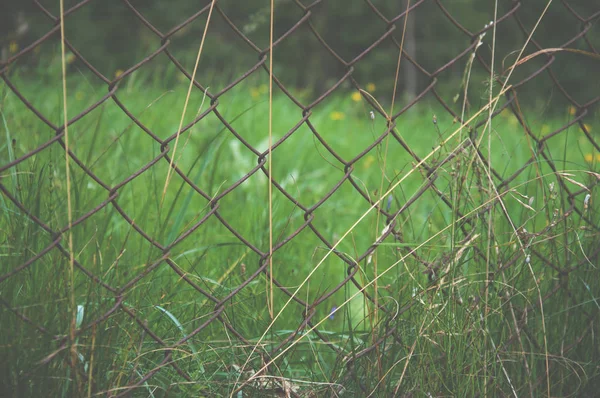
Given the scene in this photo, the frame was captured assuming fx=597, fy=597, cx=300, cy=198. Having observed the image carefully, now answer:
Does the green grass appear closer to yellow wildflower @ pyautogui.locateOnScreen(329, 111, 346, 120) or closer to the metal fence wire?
the metal fence wire

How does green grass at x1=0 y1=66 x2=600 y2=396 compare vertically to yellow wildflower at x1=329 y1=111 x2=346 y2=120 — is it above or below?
above

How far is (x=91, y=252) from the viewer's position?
1.34 metres

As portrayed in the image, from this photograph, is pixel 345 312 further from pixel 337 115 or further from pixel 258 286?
pixel 337 115

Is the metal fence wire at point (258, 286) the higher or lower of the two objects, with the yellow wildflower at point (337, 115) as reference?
higher

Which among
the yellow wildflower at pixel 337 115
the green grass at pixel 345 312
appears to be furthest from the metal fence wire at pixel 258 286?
the yellow wildflower at pixel 337 115

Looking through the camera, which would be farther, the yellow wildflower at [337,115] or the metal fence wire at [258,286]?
the yellow wildflower at [337,115]

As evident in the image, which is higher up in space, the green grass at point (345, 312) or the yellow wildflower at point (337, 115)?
the green grass at point (345, 312)

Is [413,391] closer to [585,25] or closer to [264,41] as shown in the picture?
[585,25]

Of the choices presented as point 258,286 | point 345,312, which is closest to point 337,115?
point 258,286

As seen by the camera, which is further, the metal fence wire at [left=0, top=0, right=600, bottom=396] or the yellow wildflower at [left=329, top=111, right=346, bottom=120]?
the yellow wildflower at [left=329, top=111, right=346, bottom=120]

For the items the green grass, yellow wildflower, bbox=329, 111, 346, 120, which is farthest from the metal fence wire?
yellow wildflower, bbox=329, 111, 346, 120

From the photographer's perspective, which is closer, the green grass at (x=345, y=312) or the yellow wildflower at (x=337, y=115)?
the green grass at (x=345, y=312)

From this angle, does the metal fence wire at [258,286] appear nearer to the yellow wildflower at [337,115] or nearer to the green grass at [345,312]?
the green grass at [345,312]

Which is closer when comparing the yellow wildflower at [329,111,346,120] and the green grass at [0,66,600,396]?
the green grass at [0,66,600,396]
